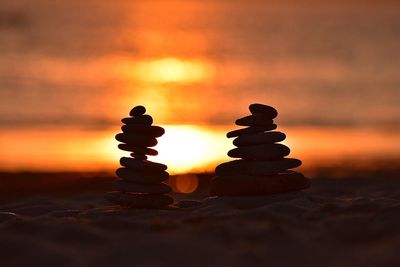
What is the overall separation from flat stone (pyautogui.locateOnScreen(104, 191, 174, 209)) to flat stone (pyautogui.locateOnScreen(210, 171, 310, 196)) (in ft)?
1.93

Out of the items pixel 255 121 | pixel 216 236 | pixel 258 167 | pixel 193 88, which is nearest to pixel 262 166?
pixel 258 167

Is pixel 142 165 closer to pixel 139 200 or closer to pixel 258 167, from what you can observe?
pixel 139 200

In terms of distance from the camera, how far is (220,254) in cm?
592

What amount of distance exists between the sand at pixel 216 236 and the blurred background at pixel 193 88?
27.5ft

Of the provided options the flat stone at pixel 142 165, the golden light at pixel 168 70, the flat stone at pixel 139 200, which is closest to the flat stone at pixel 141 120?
the flat stone at pixel 142 165

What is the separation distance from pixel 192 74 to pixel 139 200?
92.9 feet

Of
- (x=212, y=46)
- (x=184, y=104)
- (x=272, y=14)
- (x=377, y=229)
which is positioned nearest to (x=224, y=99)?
(x=184, y=104)

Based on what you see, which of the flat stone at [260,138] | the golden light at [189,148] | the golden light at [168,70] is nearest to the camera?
the flat stone at [260,138]

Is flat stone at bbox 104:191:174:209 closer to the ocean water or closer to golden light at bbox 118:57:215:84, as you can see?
the ocean water

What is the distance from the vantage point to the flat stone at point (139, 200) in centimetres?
847

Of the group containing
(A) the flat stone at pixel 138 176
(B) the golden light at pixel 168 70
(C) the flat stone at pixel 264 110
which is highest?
(B) the golden light at pixel 168 70

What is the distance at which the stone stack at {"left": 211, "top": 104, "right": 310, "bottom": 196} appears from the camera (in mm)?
8594

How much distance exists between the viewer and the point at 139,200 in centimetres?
847

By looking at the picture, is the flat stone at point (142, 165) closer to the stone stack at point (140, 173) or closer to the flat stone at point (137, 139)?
the stone stack at point (140, 173)
